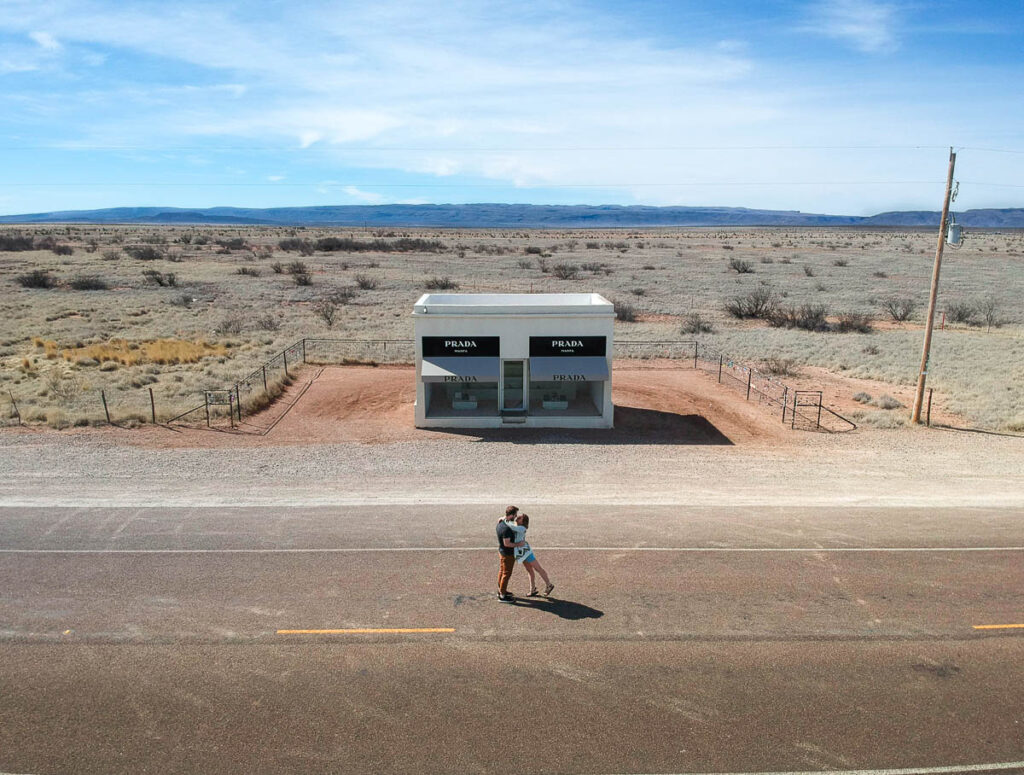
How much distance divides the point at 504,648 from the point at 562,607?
1.50 meters

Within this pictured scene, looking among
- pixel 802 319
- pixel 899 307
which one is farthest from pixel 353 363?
pixel 899 307

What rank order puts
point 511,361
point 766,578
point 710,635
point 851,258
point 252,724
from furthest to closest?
point 851,258 < point 511,361 < point 766,578 < point 710,635 < point 252,724

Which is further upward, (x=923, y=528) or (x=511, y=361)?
(x=511, y=361)

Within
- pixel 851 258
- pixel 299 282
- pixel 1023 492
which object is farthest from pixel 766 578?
Result: pixel 851 258

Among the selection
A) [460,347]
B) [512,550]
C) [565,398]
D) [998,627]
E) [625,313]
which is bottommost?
[565,398]

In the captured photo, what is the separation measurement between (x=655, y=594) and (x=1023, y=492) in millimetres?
11442

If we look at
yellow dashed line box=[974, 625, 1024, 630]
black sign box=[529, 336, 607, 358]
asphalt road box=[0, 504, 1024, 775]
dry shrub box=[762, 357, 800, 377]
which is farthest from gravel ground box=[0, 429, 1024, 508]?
dry shrub box=[762, 357, 800, 377]

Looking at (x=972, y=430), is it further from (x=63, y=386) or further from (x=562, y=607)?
(x=63, y=386)

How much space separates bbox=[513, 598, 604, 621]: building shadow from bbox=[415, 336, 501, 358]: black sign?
13128 millimetres

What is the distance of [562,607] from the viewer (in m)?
11.0

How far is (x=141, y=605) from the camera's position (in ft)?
36.2

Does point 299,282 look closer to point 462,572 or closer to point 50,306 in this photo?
point 50,306

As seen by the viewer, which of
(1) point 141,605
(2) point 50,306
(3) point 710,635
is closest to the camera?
(3) point 710,635

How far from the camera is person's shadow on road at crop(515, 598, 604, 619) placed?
10.8 meters
